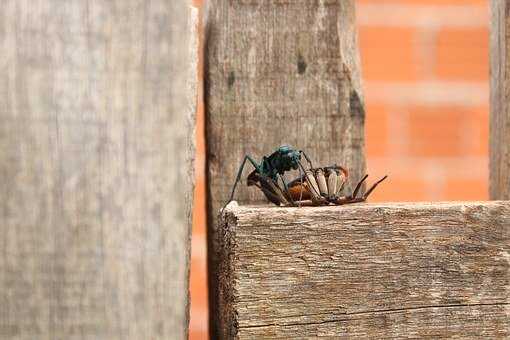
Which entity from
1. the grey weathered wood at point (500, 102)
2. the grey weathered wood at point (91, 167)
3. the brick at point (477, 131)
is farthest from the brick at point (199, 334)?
the grey weathered wood at point (91, 167)

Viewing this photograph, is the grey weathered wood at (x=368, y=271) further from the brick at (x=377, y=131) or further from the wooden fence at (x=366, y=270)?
the brick at (x=377, y=131)

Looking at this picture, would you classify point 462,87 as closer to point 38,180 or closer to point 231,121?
point 231,121

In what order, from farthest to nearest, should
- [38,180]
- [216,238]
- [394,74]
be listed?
1. [394,74]
2. [216,238]
3. [38,180]

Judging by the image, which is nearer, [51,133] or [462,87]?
[51,133]

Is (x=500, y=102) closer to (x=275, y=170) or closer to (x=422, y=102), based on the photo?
(x=275, y=170)

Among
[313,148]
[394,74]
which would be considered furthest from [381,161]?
[313,148]

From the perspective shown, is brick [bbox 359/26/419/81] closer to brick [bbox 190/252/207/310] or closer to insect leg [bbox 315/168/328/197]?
brick [bbox 190/252/207/310]
